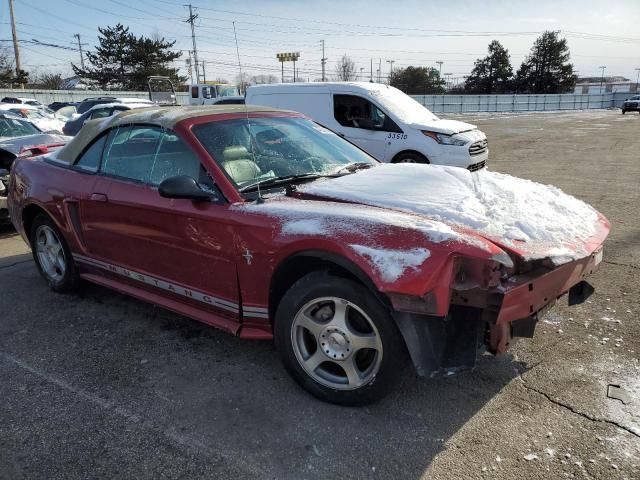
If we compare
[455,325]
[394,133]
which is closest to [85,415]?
[455,325]

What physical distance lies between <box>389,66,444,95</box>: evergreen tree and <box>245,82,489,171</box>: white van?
65264 mm

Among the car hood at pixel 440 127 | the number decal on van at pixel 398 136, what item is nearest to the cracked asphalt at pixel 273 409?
the car hood at pixel 440 127

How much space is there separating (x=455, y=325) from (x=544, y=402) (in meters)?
0.72

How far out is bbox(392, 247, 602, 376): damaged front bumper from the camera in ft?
7.79

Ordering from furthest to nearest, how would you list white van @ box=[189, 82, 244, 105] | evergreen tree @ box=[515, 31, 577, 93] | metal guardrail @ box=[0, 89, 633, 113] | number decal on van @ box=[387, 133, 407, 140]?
evergreen tree @ box=[515, 31, 577, 93] → metal guardrail @ box=[0, 89, 633, 113] → white van @ box=[189, 82, 244, 105] → number decal on van @ box=[387, 133, 407, 140]

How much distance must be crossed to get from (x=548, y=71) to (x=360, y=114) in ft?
239

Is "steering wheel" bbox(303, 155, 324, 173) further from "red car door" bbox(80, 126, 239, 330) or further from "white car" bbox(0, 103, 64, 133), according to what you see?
"white car" bbox(0, 103, 64, 133)

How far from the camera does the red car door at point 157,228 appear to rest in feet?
10.3

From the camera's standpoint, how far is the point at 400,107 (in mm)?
9609

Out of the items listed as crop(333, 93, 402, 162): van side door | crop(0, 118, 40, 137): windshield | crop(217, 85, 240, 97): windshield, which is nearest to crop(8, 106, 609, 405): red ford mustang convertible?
crop(333, 93, 402, 162): van side door

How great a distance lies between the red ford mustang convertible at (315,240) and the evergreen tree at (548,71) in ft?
252

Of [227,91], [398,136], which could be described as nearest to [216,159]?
[398,136]

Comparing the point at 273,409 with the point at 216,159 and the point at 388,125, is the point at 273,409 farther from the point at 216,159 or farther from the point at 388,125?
the point at 388,125

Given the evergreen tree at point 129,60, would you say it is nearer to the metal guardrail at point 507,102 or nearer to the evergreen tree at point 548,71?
the metal guardrail at point 507,102
